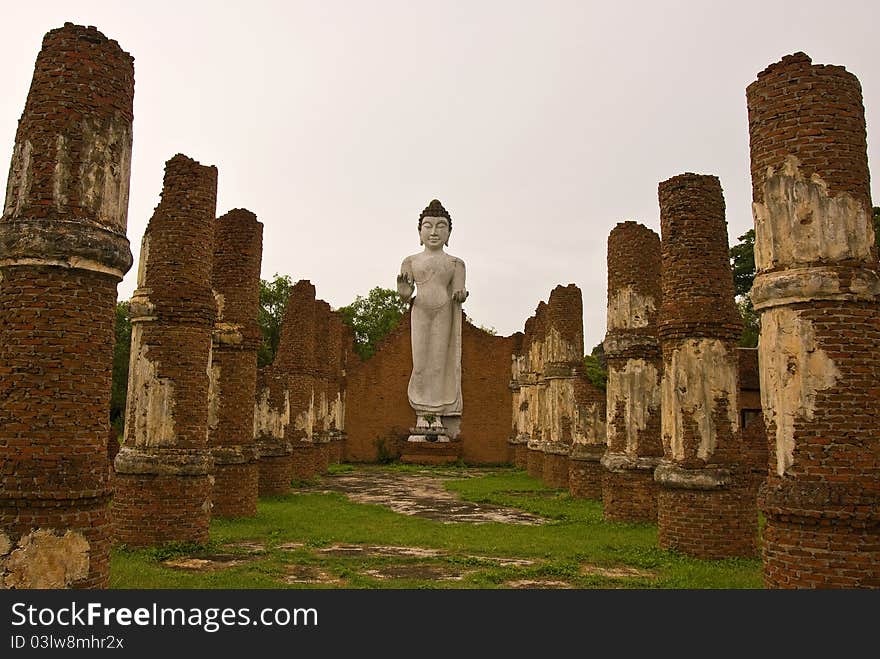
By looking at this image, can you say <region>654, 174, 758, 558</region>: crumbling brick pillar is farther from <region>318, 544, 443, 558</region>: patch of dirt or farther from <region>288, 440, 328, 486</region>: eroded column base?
<region>288, 440, 328, 486</region>: eroded column base

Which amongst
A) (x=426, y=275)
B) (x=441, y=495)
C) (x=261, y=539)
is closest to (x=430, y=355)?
(x=426, y=275)

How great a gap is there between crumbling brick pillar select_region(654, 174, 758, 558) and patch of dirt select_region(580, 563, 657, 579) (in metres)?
1.26

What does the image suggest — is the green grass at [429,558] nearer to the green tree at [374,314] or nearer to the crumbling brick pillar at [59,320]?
the crumbling brick pillar at [59,320]

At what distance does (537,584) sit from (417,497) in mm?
9824

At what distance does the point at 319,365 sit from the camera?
2428cm

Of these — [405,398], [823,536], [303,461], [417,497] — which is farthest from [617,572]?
[405,398]

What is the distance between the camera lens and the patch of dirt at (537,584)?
8305 mm

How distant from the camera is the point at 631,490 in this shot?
13.3m

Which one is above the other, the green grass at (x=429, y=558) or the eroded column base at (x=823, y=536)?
the eroded column base at (x=823, y=536)

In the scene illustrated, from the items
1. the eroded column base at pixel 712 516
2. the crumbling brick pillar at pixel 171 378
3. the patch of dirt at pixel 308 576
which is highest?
the crumbling brick pillar at pixel 171 378

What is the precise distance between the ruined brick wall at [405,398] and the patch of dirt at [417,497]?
20.2ft

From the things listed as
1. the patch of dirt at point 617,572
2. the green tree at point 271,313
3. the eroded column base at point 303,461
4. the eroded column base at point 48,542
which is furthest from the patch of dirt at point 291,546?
the green tree at point 271,313

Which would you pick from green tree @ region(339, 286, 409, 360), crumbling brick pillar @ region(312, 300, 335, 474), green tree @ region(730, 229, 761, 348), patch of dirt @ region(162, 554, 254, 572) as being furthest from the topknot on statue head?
green tree @ region(339, 286, 409, 360)

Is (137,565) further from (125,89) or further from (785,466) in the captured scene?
(785,466)
